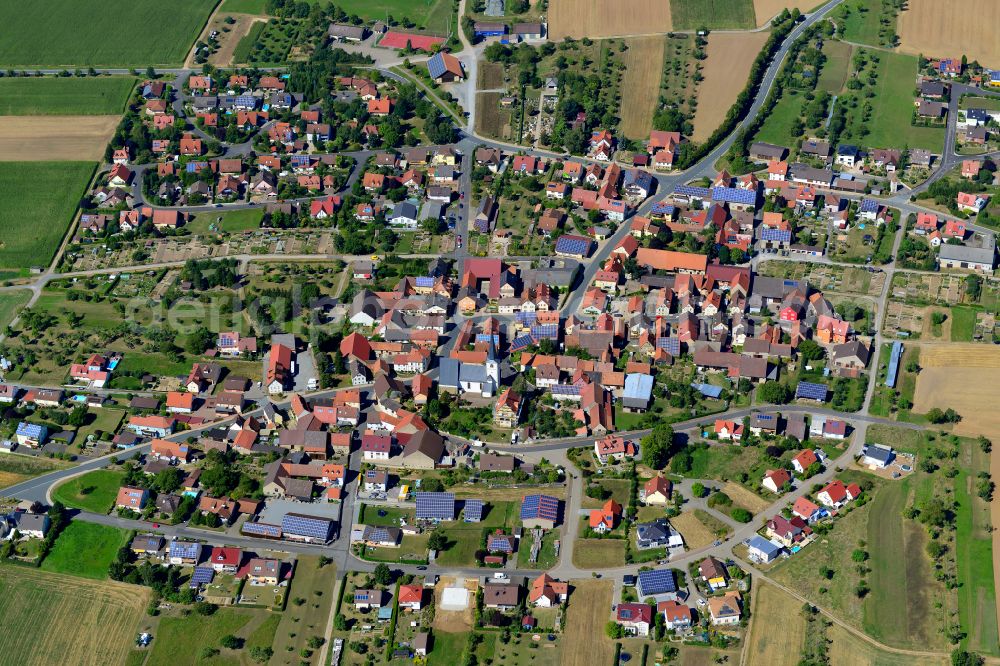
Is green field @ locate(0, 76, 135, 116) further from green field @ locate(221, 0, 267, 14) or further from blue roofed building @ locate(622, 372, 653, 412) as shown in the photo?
blue roofed building @ locate(622, 372, 653, 412)

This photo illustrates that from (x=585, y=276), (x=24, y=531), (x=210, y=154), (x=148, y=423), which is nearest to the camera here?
(x=24, y=531)

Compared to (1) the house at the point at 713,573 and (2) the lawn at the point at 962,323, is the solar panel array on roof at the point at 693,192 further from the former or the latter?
(1) the house at the point at 713,573

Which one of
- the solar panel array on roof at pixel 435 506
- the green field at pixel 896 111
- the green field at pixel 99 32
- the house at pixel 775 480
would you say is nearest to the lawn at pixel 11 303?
the solar panel array on roof at pixel 435 506

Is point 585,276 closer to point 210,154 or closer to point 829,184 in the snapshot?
point 829,184

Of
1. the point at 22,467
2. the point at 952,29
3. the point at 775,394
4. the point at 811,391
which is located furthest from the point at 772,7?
the point at 22,467

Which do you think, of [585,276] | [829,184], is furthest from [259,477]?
[829,184]

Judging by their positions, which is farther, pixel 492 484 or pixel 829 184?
pixel 829 184

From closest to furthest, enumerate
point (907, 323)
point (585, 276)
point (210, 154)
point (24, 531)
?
point (24, 531) → point (907, 323) → point (585, 276) → point (210, 154)
